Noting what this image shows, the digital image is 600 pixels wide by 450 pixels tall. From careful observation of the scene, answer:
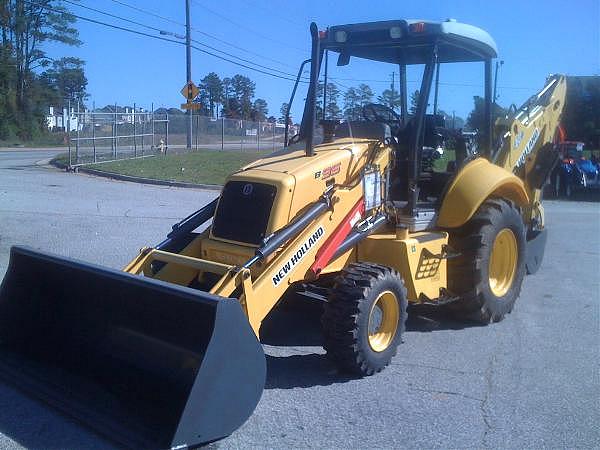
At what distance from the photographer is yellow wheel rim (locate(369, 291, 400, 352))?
5348mm

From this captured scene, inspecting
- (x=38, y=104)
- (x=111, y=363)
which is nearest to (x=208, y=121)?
(x=38, y=104)

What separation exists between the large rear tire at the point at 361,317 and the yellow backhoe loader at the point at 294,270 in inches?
0.6

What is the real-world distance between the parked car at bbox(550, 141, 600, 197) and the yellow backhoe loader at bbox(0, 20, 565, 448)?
46.8ft

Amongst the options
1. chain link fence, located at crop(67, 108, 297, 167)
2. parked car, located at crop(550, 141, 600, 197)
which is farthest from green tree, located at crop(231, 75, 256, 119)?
parked car, located at crop(550, 141, 600, 197)

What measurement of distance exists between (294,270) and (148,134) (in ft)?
87.7

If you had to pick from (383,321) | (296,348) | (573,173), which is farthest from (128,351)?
(573,173)

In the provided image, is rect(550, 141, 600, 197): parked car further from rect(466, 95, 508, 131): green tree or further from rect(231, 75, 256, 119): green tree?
rect(231, 75, 256, 119): green tree

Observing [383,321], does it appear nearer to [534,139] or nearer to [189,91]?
[534,139]

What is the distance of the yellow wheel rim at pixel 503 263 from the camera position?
7227mm

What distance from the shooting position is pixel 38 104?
5406cm

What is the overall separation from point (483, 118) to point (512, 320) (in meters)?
2.21

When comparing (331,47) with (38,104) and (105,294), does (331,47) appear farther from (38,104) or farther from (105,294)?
(38,104)

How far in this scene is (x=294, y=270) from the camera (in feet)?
16.6

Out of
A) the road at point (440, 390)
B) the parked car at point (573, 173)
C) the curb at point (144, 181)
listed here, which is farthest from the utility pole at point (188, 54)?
the road at point (440, 390)
